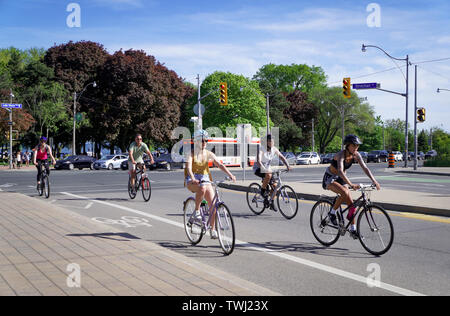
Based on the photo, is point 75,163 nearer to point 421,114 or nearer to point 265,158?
point 421,114

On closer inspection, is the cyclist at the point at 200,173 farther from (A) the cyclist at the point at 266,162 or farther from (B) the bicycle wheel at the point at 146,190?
(B) the bicycle wheel at the point at 146,190

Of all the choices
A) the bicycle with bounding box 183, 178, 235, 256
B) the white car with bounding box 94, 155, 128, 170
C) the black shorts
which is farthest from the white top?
the white car with bounding box 94, 155, 128, 170

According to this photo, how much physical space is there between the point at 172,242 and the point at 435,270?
12.6ft

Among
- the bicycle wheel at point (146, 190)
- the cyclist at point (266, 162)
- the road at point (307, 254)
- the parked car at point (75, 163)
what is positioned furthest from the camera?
the parked car at point (75, 163)

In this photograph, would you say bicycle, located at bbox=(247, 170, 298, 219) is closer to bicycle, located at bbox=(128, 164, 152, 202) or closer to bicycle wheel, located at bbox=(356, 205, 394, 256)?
bicycle wheel, located at bbox=(356, 205, 394, 256)

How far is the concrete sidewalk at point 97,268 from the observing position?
4293 mm

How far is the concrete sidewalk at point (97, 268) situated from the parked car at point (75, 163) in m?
32.9

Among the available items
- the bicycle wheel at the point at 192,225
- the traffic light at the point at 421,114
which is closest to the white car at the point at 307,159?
the traffic light at the point at 421,114

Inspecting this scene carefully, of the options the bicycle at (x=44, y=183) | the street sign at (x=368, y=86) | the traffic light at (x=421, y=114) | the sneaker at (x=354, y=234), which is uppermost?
the street sign at (x=368, y=86)

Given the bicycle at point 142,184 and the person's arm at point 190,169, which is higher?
the person's arm at point 190,169

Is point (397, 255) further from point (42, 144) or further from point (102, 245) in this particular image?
point (42, 144)

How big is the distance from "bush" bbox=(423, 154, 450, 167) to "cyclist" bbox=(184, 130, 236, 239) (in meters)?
40.0

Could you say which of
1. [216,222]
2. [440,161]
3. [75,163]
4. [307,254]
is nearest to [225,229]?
[216,222]

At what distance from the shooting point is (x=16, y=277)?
469 centimetres
